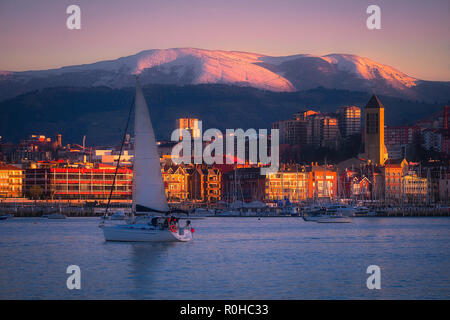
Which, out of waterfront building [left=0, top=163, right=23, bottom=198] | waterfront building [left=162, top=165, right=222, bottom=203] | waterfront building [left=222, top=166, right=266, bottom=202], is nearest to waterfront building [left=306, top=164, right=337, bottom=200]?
waterfront building [left=222, top=166, right=266, bottom=202]

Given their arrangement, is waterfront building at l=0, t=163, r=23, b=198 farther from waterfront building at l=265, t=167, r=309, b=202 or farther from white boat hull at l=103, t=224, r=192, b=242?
white boat hull at l=103, t=224, r=192, b=242

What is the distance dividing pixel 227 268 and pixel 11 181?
9340 centimetres

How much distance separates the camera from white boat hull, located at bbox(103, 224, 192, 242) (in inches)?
1556

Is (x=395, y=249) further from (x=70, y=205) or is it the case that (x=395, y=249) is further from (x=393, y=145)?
(x=393, y=145)

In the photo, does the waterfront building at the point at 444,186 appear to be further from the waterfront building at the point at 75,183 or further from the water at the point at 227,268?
the water at the point at 227,268

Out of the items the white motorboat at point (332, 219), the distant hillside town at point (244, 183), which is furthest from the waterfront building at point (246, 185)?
the white motorboat at point (332, 219)

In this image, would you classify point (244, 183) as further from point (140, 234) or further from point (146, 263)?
point (146, 263)

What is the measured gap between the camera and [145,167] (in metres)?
39.4

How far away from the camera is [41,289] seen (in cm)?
2677

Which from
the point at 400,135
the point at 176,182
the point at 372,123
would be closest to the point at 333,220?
the point at 176,182

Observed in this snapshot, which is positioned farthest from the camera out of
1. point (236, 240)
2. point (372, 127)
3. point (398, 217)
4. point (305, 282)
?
point (372, 127)
